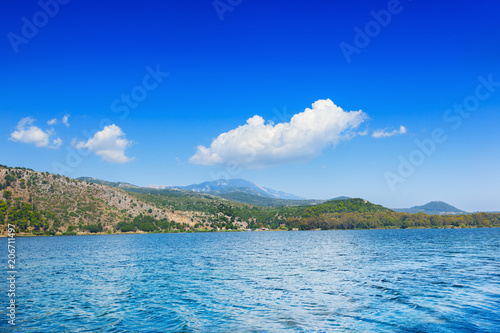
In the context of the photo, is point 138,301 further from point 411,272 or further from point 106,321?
point 411,272

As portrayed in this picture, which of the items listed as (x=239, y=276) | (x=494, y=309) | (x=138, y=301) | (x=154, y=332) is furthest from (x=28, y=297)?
(x=494, y=309)

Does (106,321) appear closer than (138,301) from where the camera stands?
Yes

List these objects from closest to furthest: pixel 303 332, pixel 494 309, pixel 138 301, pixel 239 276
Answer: pixel 303 332 → pixel 494 309 → pixel 138 301 → pixel 239 276

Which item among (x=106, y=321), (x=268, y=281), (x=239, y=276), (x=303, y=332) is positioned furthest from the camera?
(x=239, y=276)

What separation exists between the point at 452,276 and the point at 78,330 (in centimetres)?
4256

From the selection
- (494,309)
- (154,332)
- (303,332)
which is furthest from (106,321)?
(494,309)

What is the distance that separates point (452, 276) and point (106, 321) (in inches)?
1605

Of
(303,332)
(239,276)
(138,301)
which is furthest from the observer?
(239,276)

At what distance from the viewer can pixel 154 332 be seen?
69.6 ft

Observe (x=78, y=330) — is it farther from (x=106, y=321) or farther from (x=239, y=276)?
(x=239, y=276)

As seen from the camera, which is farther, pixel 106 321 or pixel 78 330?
pixel 106 321

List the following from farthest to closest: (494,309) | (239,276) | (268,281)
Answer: (239,276) < (268,281) < (494,309)

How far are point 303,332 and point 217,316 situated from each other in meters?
7.40

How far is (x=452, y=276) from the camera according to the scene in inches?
1619
